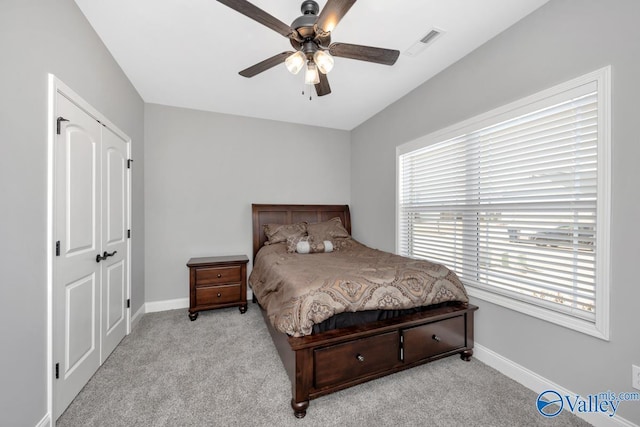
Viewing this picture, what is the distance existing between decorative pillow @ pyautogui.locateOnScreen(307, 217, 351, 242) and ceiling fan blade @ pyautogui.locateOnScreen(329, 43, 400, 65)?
2.22 meters

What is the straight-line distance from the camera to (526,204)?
1.92m

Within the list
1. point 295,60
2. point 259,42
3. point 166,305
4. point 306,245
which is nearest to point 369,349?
point 306,245

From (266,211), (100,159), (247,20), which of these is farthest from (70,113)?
(266,211)

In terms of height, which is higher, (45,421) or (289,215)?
(289,215)

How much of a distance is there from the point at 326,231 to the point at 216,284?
63.7 inches

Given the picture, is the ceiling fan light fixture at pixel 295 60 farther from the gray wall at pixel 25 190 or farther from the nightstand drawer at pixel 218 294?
the nightstand drawer at pixel 218 294

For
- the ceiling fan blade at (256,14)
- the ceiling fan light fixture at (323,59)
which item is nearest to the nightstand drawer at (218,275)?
the ceiling fan light fixture at (323,59)

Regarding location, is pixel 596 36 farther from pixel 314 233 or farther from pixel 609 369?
pixel 314 233

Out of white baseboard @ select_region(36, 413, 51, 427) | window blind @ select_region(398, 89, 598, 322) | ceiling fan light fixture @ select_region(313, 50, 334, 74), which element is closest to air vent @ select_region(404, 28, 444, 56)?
window blind @ select_region(398, 89, 598, 322)

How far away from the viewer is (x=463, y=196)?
8.03 feet

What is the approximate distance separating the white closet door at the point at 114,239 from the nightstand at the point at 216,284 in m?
0.67

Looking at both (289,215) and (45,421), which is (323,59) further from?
(45,421)

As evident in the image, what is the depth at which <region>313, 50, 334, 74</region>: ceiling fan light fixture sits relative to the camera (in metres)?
1.63

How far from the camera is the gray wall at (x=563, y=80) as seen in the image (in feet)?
4.64
